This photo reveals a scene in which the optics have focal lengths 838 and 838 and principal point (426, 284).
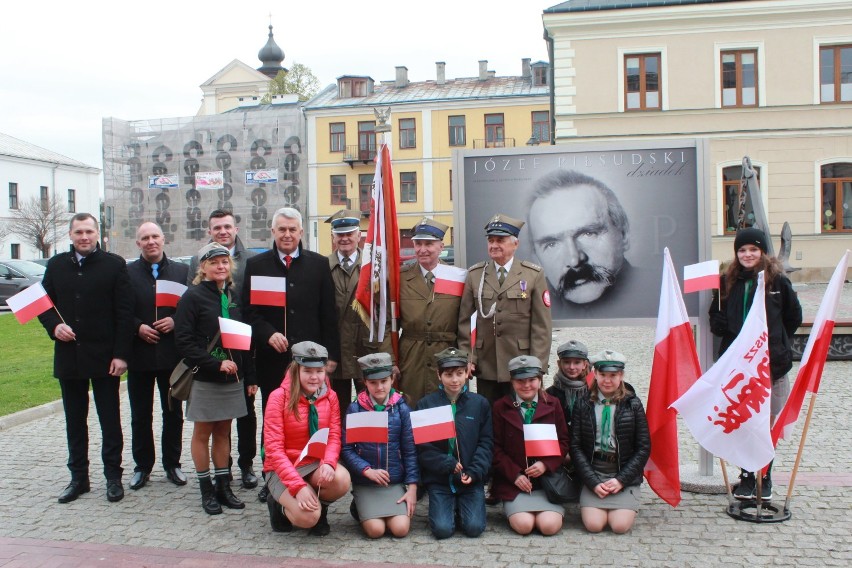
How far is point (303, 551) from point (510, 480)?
57.8 inches

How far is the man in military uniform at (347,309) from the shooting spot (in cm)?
670

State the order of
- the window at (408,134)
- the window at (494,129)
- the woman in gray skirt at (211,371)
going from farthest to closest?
the window at (408,134) → the window at (494,129) → the woman in gray skirt at (211,371)

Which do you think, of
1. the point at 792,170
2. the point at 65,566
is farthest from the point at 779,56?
the point at 65,566

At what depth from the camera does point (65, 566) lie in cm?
509

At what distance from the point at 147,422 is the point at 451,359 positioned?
280 cm

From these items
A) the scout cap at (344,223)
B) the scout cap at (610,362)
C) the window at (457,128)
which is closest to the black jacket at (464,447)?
the scout cap at (610,362)

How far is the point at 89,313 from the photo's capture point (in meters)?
6.46

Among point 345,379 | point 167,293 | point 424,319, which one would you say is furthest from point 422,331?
point 167,293

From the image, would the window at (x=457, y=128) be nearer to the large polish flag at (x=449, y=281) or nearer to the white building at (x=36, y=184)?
the white building at (x=36, y=184)

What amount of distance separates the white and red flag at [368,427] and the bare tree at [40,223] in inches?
2224

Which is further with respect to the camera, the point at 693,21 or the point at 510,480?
the point at 693,21

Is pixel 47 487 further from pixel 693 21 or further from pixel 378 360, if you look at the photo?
pixel 693 21

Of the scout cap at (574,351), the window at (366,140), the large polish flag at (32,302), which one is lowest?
the scout cap at (574,351)

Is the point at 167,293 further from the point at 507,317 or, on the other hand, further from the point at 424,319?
the point at 507,317
